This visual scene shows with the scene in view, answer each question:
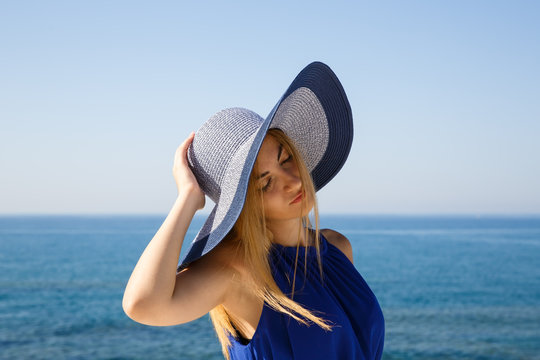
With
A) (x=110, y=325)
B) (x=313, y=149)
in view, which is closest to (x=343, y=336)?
(x=313, y=149)

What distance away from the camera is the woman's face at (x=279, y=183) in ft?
6.45

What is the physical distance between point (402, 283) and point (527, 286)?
342 inches

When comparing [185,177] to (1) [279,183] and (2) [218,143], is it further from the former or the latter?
(1) [279,183]

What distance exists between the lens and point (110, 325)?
2794 cm

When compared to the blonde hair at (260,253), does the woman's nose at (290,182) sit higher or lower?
higher

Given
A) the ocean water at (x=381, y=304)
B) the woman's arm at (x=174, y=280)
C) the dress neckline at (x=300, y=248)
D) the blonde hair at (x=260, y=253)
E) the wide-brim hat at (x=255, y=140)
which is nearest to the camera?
the woman's arm at (x=174, y=280)

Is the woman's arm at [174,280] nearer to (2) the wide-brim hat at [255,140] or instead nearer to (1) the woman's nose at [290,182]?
(2) the wide-brim hat at [255,140]

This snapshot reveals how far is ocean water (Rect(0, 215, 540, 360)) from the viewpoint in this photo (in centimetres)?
2297

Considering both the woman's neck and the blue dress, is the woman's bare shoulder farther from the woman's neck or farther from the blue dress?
the woman's neck

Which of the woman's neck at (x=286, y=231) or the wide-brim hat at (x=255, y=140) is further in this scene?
the woman's neck at (x=286, y=231)

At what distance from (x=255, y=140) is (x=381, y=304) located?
107ft

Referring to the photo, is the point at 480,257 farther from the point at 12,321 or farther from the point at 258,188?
the point at 258,188

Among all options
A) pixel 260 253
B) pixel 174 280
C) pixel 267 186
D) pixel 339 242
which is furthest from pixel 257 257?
pixel 339 242

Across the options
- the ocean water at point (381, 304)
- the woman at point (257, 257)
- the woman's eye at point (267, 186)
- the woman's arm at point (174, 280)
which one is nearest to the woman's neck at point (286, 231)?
the woman at point (257, 257)
